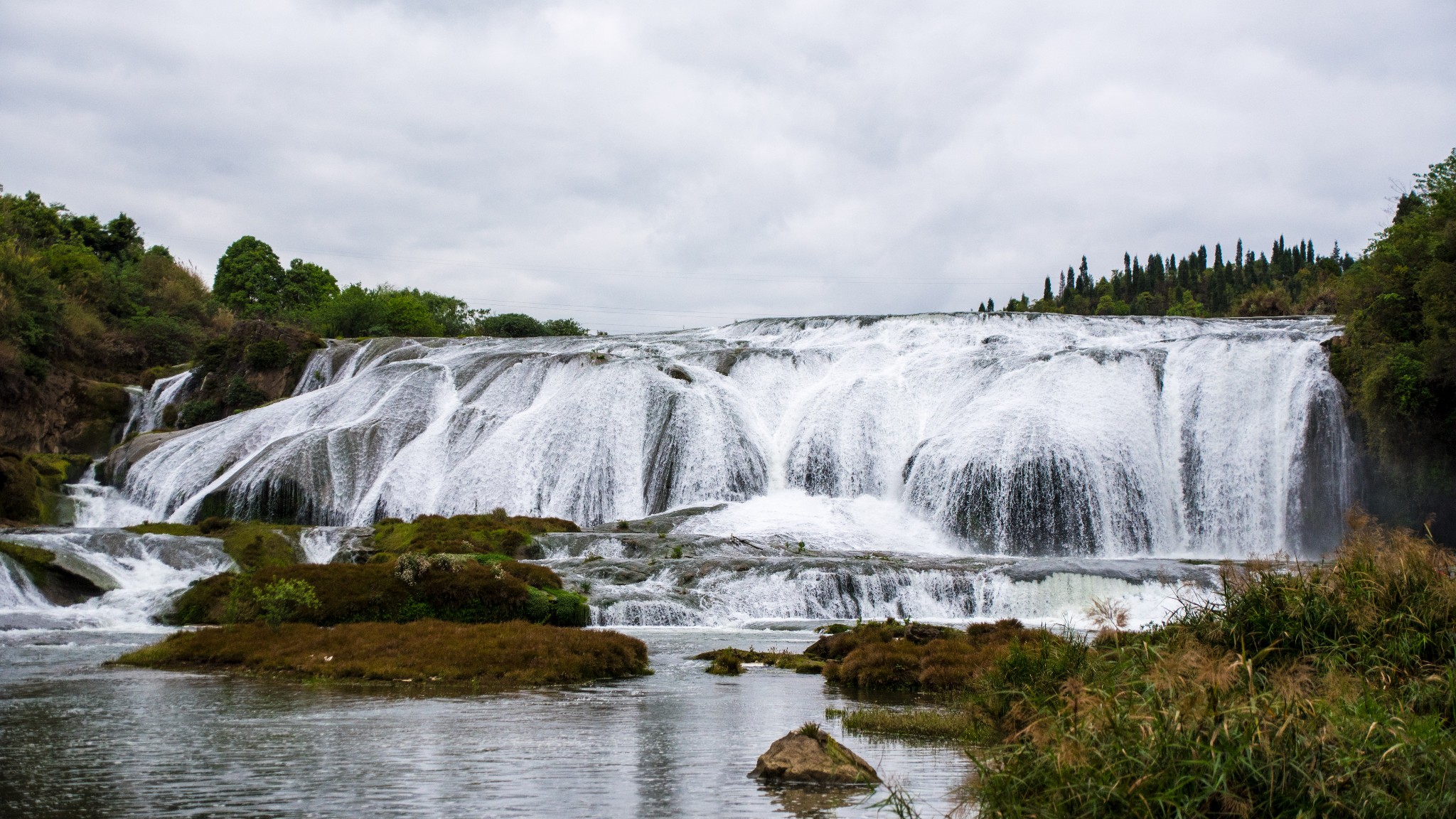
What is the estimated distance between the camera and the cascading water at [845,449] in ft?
134

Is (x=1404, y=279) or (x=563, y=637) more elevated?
(x=1404, y=279)

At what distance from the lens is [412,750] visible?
1139 cm

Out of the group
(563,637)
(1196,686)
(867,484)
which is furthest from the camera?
(867,484)

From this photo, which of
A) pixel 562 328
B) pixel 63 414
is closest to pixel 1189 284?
pixel 562 328

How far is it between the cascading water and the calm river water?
48.4 ft

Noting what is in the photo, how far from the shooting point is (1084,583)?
29.5m

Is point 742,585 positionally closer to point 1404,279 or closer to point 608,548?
point 608,548

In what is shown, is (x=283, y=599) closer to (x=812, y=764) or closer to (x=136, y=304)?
(x=812, y=764)

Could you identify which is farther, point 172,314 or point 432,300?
point 432,300

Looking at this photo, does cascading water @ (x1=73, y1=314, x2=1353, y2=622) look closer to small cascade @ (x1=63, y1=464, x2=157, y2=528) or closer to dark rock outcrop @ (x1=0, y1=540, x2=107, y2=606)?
small cascade @ (x1=63, y1=464, x2=157, y2=528)

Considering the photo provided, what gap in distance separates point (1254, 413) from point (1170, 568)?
55.0ft

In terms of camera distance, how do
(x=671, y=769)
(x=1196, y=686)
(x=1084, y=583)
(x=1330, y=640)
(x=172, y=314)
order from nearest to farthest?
(x=1196, y=686) < (x=1330, y=640) < (x=671, y=769) < (x=1084, y=583) < (x=172, y=314)

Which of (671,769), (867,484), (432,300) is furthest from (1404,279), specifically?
(432,300)

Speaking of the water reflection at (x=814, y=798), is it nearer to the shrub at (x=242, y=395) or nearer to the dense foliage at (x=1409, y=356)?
the dense foliage at (x=1409, y=356)
